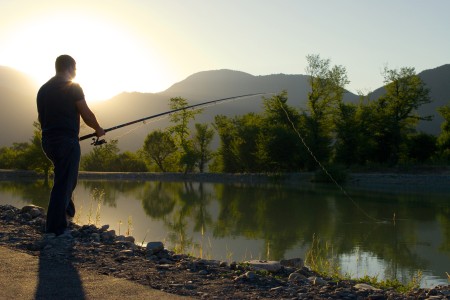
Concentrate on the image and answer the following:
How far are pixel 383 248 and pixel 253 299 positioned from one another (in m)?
6.84

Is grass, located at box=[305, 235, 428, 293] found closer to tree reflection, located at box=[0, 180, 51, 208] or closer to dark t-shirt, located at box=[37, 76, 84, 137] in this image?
dark t-shirt, located at box=[37, 76, 84, 137]

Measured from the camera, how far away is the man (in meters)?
5.38

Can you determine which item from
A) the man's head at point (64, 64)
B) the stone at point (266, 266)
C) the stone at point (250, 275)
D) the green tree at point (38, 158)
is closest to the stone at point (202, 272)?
the stone at point (250, 275)

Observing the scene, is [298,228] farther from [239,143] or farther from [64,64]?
[239,143]

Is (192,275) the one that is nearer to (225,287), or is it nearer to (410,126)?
(225,287)

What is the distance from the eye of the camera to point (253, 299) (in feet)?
12.1

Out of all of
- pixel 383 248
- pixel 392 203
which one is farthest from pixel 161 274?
pixel 392 203

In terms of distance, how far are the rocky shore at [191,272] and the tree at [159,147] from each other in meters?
38.1

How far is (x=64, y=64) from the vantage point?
18.0ft

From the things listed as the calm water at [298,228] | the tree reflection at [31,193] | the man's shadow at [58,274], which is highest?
the man's shadow at [58,274]

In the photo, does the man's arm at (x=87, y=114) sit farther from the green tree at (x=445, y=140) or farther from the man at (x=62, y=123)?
the green tree at (x=445, y=140)

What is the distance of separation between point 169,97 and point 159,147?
87.0 metres

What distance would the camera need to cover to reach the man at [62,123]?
5.38 metres

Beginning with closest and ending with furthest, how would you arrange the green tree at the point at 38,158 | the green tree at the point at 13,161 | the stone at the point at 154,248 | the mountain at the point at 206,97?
the stone at the point at 154,248
the green tree at the point at 38,158
the green tree at the point at 13,161
the mountain at the point at 206,97
